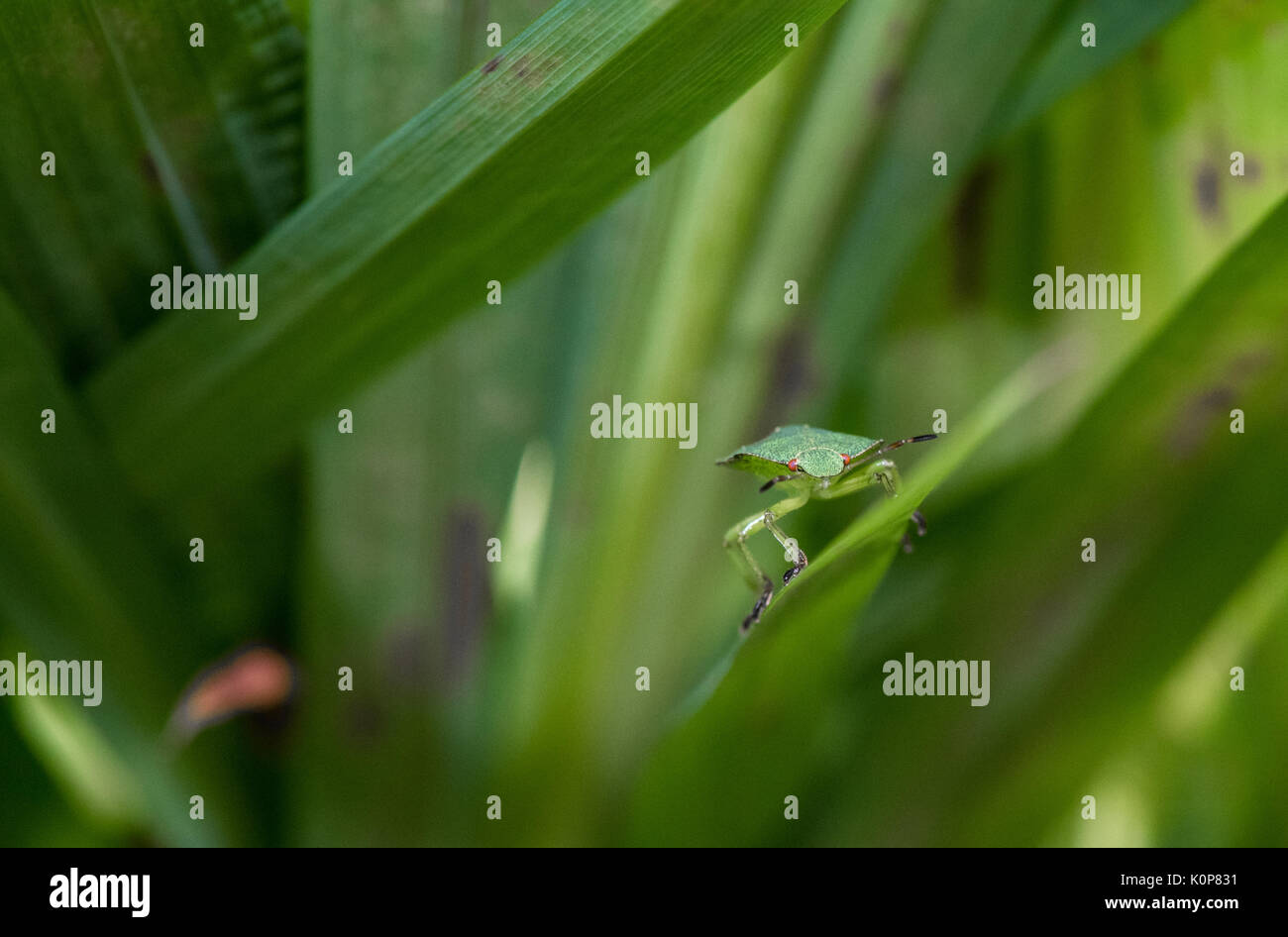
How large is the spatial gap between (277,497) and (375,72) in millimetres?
265

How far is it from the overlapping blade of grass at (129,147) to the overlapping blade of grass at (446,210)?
55mm

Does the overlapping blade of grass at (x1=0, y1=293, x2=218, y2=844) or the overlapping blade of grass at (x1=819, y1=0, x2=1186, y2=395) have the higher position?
the overlapping blade of grass at (x1=819, y1=0, x2=1186, y2=395)

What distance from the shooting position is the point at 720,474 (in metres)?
0.57

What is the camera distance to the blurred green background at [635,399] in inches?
16.6

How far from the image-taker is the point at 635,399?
1.83ft

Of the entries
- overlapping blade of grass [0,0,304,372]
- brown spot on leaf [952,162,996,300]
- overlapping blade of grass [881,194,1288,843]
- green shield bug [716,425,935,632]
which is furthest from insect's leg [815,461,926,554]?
overlapping blade of grass [0,0,304,372]

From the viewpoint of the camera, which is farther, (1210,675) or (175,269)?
(1210,675)

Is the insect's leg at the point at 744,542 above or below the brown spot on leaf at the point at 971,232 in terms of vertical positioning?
below

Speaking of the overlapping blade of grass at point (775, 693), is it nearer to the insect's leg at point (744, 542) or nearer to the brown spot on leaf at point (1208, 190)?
the insect's leg at point (744, 542)

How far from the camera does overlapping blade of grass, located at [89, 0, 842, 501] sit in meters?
0.38

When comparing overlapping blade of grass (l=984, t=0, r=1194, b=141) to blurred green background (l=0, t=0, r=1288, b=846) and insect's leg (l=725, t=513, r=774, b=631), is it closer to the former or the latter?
blurred green background (l=0, t=0, r=1288, b=846)

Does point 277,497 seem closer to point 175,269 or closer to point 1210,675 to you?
point 175,269

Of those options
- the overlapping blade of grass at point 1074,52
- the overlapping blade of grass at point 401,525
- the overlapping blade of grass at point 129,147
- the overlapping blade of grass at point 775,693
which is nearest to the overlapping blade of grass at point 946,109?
the overlapping blade of grass at point 1074,52
